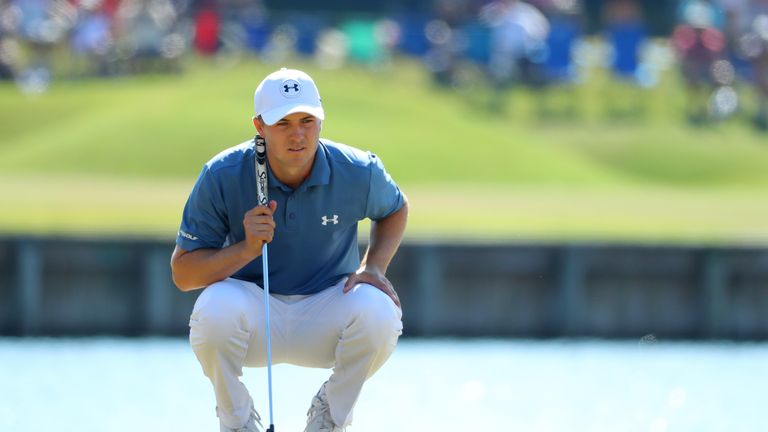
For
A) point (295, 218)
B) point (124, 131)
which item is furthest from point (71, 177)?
point (295, 218)

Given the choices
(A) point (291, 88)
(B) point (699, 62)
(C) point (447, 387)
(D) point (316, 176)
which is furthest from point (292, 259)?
(B) point (699, 62)

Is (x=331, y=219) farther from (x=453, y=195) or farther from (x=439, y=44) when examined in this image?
(x=439, y=44)

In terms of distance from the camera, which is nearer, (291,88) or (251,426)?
(291,88)

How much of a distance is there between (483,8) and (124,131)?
26.0 ft

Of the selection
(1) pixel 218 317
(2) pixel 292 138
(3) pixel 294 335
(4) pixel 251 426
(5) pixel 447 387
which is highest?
(2) pixel 292 138

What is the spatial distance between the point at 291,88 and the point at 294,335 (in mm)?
1064

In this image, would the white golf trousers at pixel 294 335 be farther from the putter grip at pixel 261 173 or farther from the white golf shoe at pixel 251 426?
the putter grip at pixel 261 173

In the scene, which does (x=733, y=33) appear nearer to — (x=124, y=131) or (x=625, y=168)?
(x=625, y=168)

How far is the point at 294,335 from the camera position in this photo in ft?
23.8

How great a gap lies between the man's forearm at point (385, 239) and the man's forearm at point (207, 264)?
2.11 feet

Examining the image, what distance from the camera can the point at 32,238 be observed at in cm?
1477

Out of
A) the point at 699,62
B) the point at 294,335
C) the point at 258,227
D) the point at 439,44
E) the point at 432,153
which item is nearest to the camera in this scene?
the point at 258,227

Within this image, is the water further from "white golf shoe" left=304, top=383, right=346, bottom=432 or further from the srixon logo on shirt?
the srixon logo on shirt

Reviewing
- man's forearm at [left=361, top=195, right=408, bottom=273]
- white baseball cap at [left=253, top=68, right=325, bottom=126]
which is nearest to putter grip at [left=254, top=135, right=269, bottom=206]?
white baseball cap at [left=253, top=68, right=325, bottom=126]
